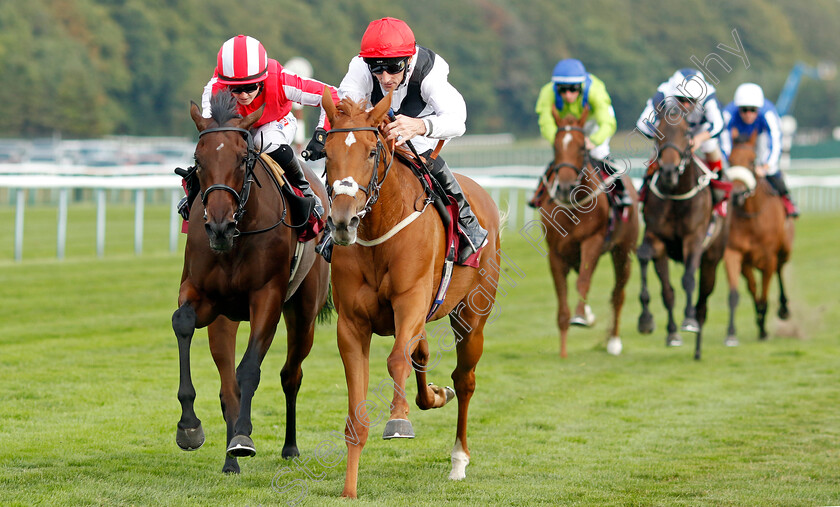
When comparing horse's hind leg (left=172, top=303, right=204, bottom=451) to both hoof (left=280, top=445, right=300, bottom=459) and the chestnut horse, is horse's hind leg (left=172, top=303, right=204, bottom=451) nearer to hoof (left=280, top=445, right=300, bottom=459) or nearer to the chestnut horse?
the chestnut horse

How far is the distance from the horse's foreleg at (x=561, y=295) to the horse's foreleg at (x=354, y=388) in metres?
4.90

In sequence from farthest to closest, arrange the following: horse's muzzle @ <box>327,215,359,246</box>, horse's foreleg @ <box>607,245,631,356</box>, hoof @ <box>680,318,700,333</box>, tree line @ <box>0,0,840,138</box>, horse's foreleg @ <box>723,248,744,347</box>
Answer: tree line @ <box>0,0,840,138</box>, horse's foreleg @ <box>723,248,744,347</box>, horse's foreleg @ <box>607,245,631,356</box>, hoof @ <box>680,318,700,333</box>, horse's muzzle @ <box>327,215,359,246</box>

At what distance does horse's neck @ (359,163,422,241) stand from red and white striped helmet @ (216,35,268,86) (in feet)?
2.89

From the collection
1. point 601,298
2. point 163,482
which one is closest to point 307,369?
point 163,482

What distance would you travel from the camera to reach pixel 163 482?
4848mm

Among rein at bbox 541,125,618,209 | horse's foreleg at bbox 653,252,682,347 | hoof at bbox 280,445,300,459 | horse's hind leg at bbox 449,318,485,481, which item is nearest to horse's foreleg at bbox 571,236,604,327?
rein at bbox 541,125,618,209

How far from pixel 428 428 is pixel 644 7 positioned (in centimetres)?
6672

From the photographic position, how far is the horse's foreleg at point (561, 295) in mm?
9500

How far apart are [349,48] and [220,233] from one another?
44280 mm

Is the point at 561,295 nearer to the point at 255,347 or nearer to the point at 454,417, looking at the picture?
the point at 454,417

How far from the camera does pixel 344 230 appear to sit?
13.9 feet

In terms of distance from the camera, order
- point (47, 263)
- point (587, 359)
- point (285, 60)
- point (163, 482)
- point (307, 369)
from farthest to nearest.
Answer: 1. point (285, 60)
2. point (47, 263)
3. point (587, 359)
4. point (307, 369)
5. point (163, 482)

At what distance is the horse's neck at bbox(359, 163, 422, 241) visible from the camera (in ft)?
15.2

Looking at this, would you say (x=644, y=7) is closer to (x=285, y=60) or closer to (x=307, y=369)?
(x=285, y=60)
